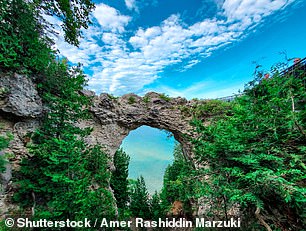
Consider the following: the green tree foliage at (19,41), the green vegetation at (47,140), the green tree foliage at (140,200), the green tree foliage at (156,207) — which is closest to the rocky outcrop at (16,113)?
the green vegetation at (47,140)

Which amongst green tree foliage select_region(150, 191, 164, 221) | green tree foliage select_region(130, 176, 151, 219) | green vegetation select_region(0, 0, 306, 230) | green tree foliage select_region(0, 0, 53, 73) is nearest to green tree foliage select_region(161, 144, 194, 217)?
green vegetation select_region(0, 0, 306, 230)

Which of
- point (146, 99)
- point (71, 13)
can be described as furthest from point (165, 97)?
point (71, 13)

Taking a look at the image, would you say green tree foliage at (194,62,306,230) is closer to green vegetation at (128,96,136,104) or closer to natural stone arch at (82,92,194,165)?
natural stone arch at (82,92,194,165)

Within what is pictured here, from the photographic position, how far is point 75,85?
130 inches

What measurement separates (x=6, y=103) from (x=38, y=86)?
0.63 m

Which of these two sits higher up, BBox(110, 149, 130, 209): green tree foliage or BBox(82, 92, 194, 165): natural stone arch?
BBox(82, 92, 194, 165): natural stone arch

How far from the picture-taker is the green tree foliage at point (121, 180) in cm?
742

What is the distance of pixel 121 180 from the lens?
7746 millimetres

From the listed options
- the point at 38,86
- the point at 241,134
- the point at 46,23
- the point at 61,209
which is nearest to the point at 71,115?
the point at 38,86

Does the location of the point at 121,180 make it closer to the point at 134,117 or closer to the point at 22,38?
the point at 134,117

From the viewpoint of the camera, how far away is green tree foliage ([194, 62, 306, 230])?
5.32 feet

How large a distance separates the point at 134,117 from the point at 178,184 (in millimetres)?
4287

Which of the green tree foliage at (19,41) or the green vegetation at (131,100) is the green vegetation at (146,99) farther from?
the green tree foliage at (19,41)

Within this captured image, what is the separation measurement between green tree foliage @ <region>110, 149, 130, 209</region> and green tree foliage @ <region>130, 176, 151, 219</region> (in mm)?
403
